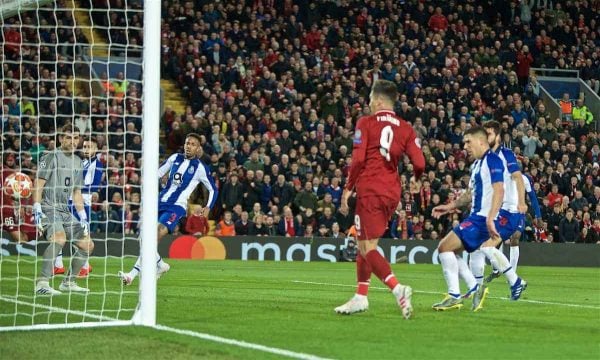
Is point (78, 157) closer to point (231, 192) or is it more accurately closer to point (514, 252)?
point (514, 252)

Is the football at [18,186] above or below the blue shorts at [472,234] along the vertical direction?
above

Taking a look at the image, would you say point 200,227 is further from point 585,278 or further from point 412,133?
point 412,133

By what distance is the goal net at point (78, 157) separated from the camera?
9992mm

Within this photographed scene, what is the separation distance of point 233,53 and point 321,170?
460 centimetres

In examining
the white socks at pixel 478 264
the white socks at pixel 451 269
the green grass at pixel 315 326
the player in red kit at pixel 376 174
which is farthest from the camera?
the white socks at pixel 478 264

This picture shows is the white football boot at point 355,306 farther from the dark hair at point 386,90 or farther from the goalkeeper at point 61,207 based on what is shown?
the goalkeeper at point 61,207

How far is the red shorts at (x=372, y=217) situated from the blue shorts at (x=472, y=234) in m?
1.40

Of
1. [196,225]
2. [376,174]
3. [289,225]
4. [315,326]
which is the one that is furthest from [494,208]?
[289,225]

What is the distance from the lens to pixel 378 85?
35.2 feet

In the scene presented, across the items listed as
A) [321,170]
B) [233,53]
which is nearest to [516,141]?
[321,170]

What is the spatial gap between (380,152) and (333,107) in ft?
63.1

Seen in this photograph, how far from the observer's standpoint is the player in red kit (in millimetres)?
10445

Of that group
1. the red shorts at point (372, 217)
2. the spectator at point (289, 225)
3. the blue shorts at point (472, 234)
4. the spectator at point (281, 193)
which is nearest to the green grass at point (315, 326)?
the blue shorts at point (472, 234)

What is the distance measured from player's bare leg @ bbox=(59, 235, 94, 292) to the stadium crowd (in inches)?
351
